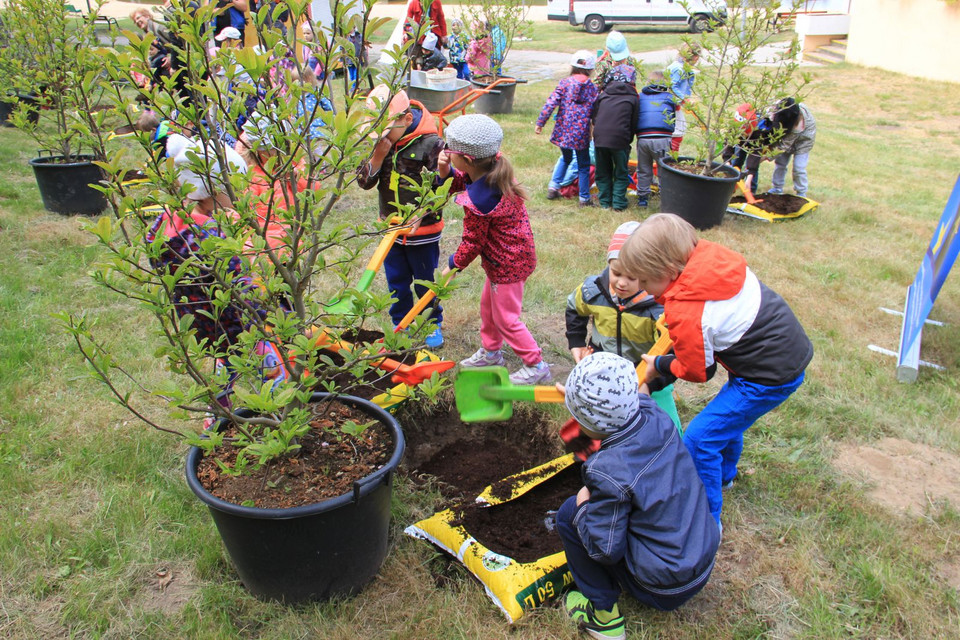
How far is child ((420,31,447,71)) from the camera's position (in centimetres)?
943

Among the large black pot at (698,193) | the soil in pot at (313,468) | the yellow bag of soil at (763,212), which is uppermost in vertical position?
the soil in pot at (313,468)

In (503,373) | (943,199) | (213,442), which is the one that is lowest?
(943,199)

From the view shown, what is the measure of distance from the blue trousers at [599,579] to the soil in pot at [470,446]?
0.71 metres

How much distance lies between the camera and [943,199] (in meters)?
7.20

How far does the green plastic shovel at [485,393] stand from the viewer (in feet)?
9.12

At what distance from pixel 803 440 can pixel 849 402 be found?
0.50 metres

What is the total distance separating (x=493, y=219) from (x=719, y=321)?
136cm

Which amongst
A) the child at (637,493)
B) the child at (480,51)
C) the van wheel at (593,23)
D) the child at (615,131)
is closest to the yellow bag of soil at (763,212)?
the child at (615,131)

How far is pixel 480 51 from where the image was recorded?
1110cm

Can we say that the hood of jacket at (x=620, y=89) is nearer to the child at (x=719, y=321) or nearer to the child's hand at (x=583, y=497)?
the child at (x=719, y=321)

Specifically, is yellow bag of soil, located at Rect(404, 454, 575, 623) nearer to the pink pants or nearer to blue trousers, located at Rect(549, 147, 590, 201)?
the pink pants

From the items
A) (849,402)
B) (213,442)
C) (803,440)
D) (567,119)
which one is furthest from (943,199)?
(213,442)

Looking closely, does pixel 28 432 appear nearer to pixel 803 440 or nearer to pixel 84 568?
pixel 84 568

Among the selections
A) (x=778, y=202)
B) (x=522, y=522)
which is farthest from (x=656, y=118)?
(x=522, y=522)
